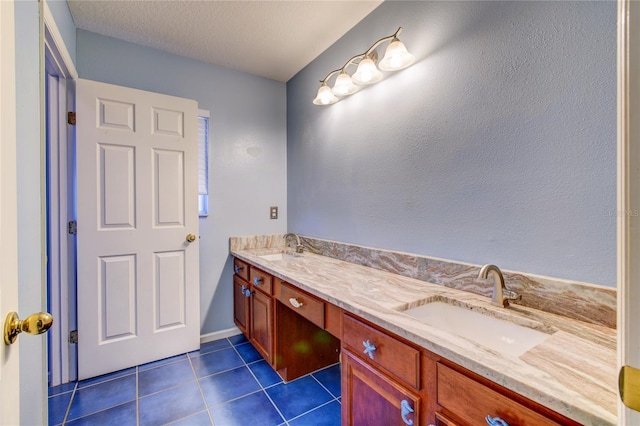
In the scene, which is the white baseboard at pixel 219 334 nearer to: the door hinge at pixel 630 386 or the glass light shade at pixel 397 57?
the glass light shade at pixel 397 57

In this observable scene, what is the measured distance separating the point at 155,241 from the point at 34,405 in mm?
1271

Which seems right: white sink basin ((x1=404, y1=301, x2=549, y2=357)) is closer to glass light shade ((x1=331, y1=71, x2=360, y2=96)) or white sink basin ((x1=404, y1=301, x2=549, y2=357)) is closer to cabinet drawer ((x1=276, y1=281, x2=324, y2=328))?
cabinet drawer ((x1=276, y1=281, x2=324, y2=328))

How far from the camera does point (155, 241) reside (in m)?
2.09

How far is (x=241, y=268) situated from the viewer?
2.34 m

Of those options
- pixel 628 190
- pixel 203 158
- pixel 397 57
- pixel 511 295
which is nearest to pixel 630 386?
pixel 628 190

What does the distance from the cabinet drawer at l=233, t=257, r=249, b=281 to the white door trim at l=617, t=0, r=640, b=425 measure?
2.08 m

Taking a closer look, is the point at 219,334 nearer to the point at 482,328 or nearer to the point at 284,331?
the point at 284,331

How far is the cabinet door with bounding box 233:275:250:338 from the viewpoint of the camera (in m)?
2.24

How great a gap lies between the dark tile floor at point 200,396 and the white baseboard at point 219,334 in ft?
0.93

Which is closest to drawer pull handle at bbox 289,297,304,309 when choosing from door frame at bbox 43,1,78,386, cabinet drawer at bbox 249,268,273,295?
cabinet drawer at bbox 249,268,273,295

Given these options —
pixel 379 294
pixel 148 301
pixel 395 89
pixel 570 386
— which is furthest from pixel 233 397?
pixel 395 89

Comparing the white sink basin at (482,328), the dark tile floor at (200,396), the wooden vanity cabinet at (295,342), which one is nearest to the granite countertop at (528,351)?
the white sink basin at (482,328)

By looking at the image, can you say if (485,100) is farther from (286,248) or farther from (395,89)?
(286,248)

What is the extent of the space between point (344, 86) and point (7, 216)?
172 centimetres
